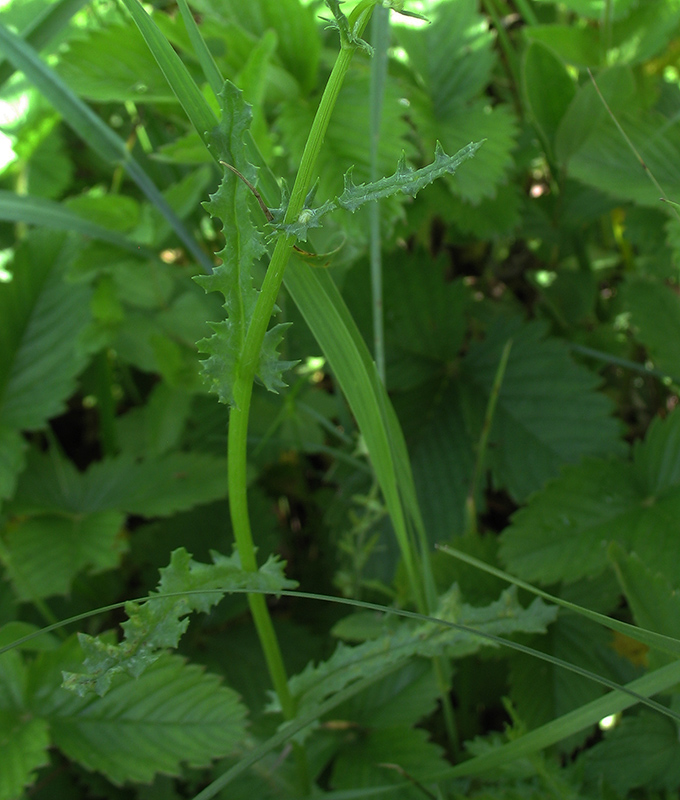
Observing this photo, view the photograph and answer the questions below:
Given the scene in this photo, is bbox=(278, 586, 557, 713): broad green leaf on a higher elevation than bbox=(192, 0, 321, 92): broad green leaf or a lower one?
lower

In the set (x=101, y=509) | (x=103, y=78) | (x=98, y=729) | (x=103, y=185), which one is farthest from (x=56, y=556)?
(x=103, y=185)

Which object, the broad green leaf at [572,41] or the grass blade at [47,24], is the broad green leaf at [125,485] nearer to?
the grass blade at [47,24]

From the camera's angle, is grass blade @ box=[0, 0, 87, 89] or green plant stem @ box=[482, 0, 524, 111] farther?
green plant stem @ box=[482, 0, 524, 111]

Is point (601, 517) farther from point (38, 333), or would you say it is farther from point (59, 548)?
point (38, 333)

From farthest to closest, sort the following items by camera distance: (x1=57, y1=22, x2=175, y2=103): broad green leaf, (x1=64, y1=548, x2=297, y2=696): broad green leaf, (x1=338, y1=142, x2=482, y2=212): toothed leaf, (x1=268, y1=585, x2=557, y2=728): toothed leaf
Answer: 1. (x1=57, y1=22, x2=175, y2=103): broad green leaf
2. (x1=268, y1=585, x2=557, y2=728): toothed leaf
3. (x1=64, y1=548, x2=297, y2=696): broad green leaf
4. (x1=338, y1=142, x2=482, y2=212): toothed leaf

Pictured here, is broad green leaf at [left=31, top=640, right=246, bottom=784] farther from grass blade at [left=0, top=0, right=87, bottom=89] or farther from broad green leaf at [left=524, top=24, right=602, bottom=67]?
broad green leaf at [left=524, top=24, right=602, bottom=67]

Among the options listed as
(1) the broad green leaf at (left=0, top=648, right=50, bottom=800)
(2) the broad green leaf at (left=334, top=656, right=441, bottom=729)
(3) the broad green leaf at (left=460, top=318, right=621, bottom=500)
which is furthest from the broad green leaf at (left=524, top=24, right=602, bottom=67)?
(1) the broad green leaf at (left=0, top=648, right=50, bottom=800)

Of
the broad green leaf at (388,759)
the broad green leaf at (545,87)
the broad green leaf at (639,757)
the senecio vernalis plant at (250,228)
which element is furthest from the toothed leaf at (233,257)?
the broad green leaf at (545,87)
